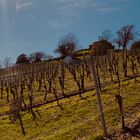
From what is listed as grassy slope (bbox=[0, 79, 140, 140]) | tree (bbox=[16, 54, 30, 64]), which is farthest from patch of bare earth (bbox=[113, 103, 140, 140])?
tree (bbox=[16, 54, 30, 64])

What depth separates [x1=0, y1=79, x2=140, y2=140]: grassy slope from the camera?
13.3 metres

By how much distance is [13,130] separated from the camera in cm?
1719

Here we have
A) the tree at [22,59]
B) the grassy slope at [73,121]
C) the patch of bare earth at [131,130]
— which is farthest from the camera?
the tree at [22,59]

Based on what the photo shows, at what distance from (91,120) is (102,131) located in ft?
7.87

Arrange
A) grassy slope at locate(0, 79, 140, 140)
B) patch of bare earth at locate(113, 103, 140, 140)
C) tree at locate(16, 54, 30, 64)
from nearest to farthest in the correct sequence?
patch of bare earth at locate(113, 103, 140, 140) < grassy slope at locate(0, 79, 140, 140) < tree at locate(16, 54, 30, 64)

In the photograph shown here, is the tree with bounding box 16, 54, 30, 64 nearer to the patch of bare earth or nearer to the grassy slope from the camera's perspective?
the grassy slope

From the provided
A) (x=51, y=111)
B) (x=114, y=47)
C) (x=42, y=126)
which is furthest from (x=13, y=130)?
(x=114, y=47)

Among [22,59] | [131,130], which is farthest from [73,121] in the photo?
[22,59]

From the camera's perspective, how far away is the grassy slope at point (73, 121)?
43.7ft

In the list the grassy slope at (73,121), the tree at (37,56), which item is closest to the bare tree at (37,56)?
the tree at (37,56)

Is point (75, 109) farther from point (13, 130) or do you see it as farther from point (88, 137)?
point (88, 137)

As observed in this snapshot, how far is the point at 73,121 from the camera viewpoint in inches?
630

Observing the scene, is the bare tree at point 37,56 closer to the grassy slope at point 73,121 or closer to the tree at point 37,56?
the tree at point 37,56

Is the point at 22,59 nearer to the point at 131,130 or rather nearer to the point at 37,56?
the point at 37,56
